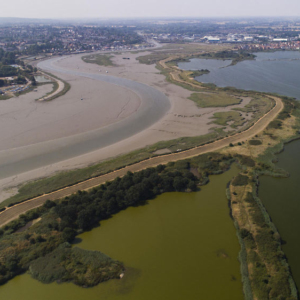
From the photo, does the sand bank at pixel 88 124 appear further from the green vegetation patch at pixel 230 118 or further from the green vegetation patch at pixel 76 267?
the green vegetation patch at pixel 76 267

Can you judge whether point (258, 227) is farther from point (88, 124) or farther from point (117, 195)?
point (88, 124)

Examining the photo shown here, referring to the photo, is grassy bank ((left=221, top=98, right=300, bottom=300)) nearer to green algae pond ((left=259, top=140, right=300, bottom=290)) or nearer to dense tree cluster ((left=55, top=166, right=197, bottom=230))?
green algae pond ((left=259, top=140, right=300, bottom=290))

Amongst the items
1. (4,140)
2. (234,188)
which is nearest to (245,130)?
(234,188)

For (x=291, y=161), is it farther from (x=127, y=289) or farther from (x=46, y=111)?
(x=46, y=111)

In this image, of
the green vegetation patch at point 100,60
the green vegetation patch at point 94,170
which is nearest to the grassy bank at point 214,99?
the green vegetation patch at point 94,170

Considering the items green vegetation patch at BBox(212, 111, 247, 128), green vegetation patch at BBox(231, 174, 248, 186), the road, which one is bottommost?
green vegetation patch at BBox(231, 174, 248, 186)

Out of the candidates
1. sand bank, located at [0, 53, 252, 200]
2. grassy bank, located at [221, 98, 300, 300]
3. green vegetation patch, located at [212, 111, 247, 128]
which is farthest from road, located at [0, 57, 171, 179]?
grassy bank, located at [221, 98, 300, 300]
